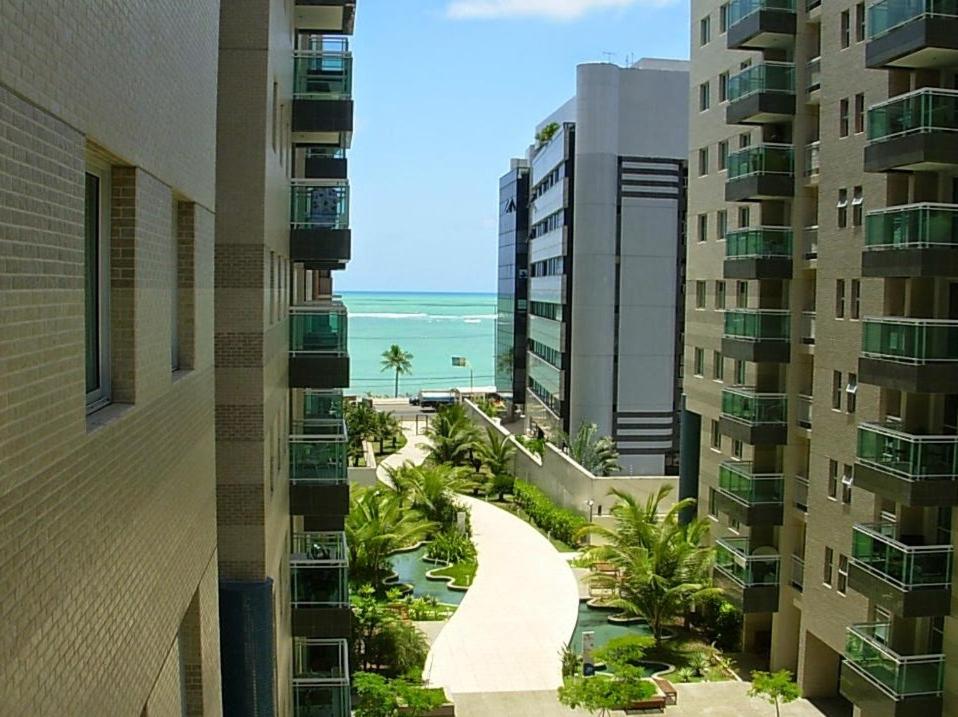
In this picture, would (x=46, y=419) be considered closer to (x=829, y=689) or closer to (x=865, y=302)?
(x=865, y=302)

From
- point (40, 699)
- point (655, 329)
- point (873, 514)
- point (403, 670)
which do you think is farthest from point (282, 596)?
point (655, 329)

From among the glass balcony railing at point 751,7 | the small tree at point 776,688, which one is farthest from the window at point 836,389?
the glass balcony railing at point 751,7

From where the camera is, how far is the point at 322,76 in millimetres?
17625

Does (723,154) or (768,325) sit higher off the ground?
(723,154)

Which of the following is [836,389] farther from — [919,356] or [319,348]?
[319,348]

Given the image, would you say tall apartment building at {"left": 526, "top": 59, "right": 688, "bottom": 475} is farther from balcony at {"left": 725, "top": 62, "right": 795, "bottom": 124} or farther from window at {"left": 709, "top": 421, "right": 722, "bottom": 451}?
balcony at {"left": 725, "top": 62, "right": 795, "bottom": 124}

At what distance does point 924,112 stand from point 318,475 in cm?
1088

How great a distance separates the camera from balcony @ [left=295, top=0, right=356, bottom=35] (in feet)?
60.4

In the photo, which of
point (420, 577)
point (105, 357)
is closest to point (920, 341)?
point (105, 357)

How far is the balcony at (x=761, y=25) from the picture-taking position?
23828 millimetres

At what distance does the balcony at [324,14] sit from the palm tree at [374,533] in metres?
Answer: 13.1

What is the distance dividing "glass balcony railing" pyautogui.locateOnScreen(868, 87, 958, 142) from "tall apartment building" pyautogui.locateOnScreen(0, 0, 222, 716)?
11.9 m

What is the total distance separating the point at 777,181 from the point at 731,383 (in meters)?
5.36

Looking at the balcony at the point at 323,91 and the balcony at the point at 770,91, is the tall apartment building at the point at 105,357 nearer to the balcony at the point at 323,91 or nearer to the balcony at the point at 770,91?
the balcony at the point at 323,91
